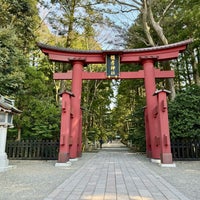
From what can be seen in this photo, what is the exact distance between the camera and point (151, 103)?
1078cm

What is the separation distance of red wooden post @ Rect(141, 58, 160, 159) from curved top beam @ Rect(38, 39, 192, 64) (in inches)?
17.9

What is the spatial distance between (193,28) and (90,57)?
24.0 feet

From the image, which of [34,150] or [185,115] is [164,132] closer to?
[185,115]

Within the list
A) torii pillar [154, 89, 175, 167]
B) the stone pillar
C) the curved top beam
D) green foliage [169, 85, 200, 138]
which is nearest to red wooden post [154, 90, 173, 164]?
torii pillar [154, 89, 175, 167]

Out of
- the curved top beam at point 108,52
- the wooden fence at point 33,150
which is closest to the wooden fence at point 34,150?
the wooden fence at point 33,150

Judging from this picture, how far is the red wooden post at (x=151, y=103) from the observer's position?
996 cm

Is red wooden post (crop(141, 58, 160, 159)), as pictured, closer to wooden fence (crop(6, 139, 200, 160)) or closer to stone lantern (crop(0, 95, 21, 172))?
wooden fence (crop(6, 139, 200, 160))

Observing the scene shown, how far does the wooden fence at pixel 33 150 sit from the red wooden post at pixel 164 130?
5501mm

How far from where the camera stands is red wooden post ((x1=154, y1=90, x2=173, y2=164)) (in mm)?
8500

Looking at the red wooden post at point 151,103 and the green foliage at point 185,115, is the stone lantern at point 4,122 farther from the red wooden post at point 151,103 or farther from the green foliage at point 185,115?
the green foliage at point 185,115

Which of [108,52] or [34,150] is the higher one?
[108,52]

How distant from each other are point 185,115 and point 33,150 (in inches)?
331

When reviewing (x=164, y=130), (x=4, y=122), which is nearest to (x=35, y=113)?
(x=4, y=122)

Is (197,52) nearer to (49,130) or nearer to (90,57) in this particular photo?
(90,57)
